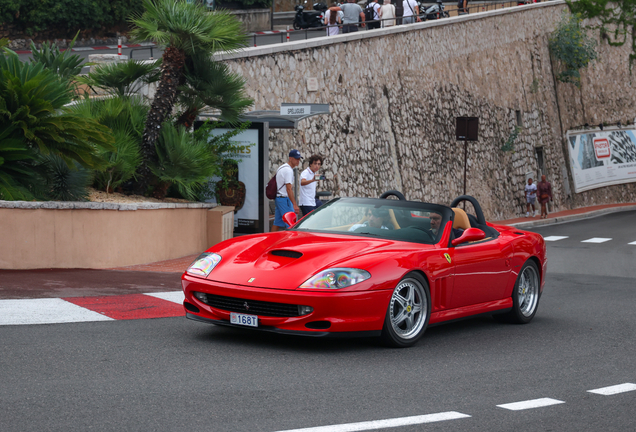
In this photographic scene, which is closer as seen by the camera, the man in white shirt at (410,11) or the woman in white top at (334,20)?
the woman in white top at (334,20)

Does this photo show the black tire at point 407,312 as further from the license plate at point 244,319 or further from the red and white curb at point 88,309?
the red and white curb at point 88,309

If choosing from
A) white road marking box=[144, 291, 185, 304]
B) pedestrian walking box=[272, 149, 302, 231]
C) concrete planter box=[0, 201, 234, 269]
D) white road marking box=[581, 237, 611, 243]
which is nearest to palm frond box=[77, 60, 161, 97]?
concrete planter box=[0, 201, 234, 269]

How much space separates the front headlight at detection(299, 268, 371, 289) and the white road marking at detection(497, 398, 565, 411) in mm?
1659

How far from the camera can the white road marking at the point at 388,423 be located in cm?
444

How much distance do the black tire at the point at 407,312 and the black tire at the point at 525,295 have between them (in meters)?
1.78

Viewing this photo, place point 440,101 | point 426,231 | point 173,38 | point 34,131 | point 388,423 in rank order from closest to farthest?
point 388,423, point 426,231, point 34,131, point 173,38, point 440,101

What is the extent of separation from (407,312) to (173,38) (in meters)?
8.07

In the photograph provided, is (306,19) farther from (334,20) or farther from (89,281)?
(89,281)

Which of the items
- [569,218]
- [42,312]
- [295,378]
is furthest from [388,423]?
[569,218]

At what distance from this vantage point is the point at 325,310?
630cm

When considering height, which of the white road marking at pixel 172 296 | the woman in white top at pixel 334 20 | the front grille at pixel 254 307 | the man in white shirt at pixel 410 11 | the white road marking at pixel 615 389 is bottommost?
the white road marking at pixel 615 389

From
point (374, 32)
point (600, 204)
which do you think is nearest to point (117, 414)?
point (374, 32)

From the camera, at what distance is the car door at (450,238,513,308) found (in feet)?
24.5

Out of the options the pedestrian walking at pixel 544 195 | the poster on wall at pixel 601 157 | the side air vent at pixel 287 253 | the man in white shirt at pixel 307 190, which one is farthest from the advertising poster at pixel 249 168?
the poster on wall at pixel 601 157
